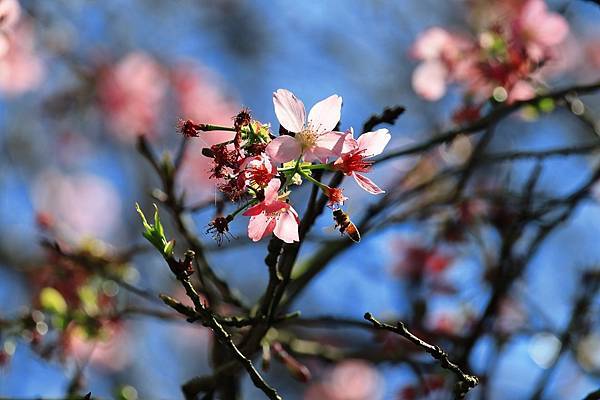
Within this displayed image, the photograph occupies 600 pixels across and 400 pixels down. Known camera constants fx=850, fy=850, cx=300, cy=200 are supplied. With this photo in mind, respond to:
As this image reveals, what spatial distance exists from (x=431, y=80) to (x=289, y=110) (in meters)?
1.18

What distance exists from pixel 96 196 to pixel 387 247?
16.8 ft

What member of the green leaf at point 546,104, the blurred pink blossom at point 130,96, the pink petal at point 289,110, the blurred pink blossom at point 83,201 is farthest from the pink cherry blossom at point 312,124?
the blurred pink blossom at point 83,201

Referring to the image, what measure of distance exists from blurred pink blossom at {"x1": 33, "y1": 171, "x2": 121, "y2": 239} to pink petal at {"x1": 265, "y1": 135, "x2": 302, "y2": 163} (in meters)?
5.69

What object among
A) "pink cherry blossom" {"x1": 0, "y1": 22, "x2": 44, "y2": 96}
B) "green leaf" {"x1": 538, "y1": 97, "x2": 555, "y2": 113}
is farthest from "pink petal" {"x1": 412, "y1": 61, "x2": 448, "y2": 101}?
"pink cherry blossom" {"x1": 0, "y1": 22, "x2": 44, "y2": 96}

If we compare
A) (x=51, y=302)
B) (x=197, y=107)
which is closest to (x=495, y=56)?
(x=51, y=302)

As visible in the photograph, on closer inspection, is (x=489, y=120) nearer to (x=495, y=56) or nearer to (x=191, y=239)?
(x=495, y=56)

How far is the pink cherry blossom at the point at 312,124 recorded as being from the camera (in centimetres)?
120

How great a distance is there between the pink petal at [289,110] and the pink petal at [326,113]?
0.02 m

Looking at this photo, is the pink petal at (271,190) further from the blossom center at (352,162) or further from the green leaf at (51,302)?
the green leaf at (51,302)

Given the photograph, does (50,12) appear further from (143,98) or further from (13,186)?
(13,186)

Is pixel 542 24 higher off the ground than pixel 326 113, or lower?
higher

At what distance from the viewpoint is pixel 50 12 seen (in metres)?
4.31

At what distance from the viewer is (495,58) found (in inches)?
82.7

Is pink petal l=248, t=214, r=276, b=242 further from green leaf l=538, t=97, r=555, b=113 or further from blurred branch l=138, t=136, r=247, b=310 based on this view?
green leaf l=538, t=97, r=555, b=113
